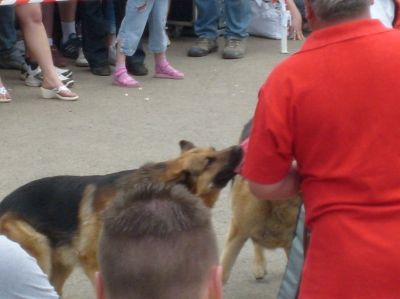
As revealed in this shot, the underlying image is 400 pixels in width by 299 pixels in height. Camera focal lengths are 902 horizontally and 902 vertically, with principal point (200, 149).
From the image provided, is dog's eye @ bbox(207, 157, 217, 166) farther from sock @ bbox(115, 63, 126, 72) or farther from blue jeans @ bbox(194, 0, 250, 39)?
blue jeans @ bbox(194, 0, 250, 39)

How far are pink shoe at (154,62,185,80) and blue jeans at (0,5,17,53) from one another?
151cm

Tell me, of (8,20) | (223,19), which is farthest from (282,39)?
(8,20)

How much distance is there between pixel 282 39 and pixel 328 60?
7.76 metres

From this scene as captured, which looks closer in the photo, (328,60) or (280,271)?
(328,60)

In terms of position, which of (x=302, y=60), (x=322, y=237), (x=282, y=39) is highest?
(x=302, y=60)

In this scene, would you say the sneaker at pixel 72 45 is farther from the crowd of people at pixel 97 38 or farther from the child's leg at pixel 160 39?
the child's leg at pixel 160 39

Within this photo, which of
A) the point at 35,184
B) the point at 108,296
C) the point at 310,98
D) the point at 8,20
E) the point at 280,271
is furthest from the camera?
the point at 8,20

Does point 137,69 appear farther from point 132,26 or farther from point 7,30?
point 7,30

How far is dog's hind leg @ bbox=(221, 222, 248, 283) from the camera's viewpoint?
15.0 feet

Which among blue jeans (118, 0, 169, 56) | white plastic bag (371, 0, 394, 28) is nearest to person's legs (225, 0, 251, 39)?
blue jeans (118, 0, 169, 56)

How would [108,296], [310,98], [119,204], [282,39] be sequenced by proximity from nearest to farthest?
[108,296]
[119,204]
[310,98]
[282,39]

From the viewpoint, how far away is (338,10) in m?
2.73

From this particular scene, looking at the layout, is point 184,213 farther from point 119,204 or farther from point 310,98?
point 310,98

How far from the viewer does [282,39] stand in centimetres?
1041
